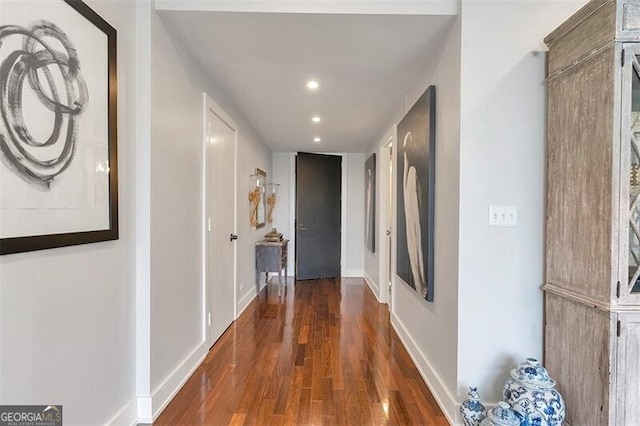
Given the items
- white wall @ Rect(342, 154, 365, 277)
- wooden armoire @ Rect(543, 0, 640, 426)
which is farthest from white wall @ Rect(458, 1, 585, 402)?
white wall @ Rect(342, 154, 365, 277)

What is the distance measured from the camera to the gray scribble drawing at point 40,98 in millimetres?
1143

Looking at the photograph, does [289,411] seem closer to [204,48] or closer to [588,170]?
[588,170]

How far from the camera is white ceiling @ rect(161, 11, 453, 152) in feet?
6.54

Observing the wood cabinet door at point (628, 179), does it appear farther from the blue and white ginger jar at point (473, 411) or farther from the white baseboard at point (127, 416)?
the white baseboard at point (127, 416)

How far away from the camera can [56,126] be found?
52.4 inches

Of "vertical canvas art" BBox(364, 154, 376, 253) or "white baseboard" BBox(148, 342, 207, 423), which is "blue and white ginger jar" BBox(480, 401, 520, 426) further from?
"vertical canvas art" BBox(364, 154, 376, 253)

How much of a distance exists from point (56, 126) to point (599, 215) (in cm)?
231

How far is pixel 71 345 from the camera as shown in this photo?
1430 millimetres

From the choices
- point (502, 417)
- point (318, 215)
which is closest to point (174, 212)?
point (502, 417)

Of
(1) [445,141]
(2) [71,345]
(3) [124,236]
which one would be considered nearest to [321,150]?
(1) [445,141]

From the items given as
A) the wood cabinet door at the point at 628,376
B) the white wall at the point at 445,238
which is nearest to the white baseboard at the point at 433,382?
the white wall at the point at 445,238

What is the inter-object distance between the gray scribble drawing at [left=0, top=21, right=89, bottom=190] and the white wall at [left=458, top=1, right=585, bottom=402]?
189 centimetres

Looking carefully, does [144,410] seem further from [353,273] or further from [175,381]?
[353,273]

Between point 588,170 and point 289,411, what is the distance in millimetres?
2024
